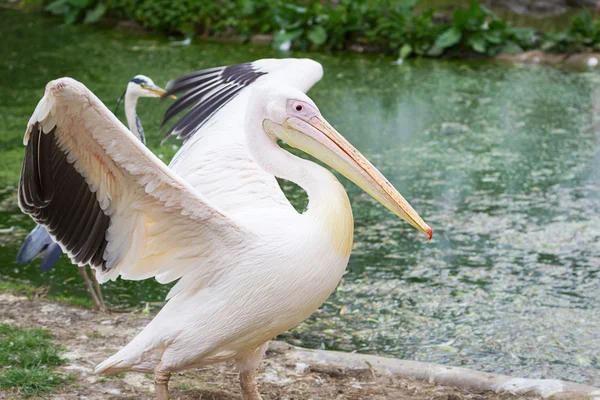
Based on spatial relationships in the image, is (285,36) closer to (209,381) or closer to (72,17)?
(72,17)

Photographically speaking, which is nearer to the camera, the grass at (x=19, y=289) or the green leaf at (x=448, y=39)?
the grass at (x=19, y=289)

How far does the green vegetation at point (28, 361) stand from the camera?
11.3ft

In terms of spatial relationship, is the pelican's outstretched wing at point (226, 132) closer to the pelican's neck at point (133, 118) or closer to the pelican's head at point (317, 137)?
the pelican's head at point (317, 137)

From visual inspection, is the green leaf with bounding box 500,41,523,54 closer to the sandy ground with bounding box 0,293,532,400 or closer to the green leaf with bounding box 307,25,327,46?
the green leaf with bounding box 307,25,327,46

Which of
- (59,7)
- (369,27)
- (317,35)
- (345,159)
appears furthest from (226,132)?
(59,7)

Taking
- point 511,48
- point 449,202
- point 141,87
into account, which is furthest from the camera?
point 511,48

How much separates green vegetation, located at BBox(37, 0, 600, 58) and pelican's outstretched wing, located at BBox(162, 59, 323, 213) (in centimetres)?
749

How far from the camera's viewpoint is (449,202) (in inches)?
257

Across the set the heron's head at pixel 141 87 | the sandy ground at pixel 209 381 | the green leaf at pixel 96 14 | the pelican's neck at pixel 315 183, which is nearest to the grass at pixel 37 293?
the sandy ground at pixel 209 381

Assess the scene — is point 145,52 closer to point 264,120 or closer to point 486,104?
point 486,104

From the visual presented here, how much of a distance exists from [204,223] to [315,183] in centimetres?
42

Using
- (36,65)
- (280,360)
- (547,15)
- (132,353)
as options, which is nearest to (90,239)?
(132,353)

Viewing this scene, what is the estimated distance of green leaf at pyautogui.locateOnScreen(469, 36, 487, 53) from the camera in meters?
11.3

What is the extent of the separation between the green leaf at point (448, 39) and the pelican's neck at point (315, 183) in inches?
339
